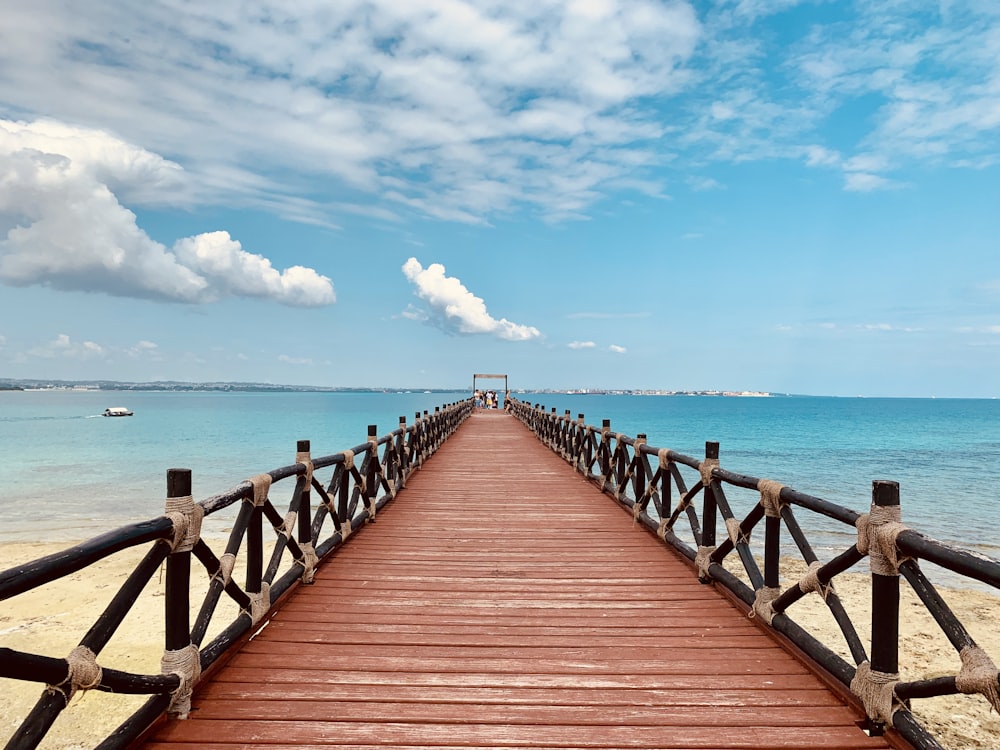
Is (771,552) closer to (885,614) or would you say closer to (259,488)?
(885,614)

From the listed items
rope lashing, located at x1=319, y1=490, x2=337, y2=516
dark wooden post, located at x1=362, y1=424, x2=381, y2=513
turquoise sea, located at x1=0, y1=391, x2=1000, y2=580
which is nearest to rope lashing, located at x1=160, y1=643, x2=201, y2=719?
rope lashing, located at x1=319, y1=490, x2=337, y2=516

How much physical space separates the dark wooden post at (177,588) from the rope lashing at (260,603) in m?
0.91

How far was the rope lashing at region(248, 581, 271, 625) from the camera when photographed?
4.15 metres

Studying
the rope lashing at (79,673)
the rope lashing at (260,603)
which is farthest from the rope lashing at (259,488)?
the rope lashing at (79,673)

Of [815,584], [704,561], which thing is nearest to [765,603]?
[815,584]

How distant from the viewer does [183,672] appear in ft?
10.3

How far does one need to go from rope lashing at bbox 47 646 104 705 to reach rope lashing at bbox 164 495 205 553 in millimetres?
715

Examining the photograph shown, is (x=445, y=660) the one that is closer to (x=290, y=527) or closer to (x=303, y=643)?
(x=303, y=643)

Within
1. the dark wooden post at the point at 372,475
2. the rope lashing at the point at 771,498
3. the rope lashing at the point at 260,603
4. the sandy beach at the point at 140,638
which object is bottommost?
the sandy beach at the point at 140,638

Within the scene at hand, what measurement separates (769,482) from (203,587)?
10.7m

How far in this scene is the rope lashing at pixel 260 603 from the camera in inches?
163

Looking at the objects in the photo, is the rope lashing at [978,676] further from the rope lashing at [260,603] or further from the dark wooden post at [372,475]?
the dark wooden post at [372,475]

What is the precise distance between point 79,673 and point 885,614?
3.76 metres

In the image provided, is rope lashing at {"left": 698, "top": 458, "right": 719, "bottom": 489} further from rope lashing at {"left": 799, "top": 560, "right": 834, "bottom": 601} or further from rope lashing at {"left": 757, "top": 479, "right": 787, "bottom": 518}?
rope lashing at {"left": 799, "top": 560, "right": 834, "bottom": 601}
